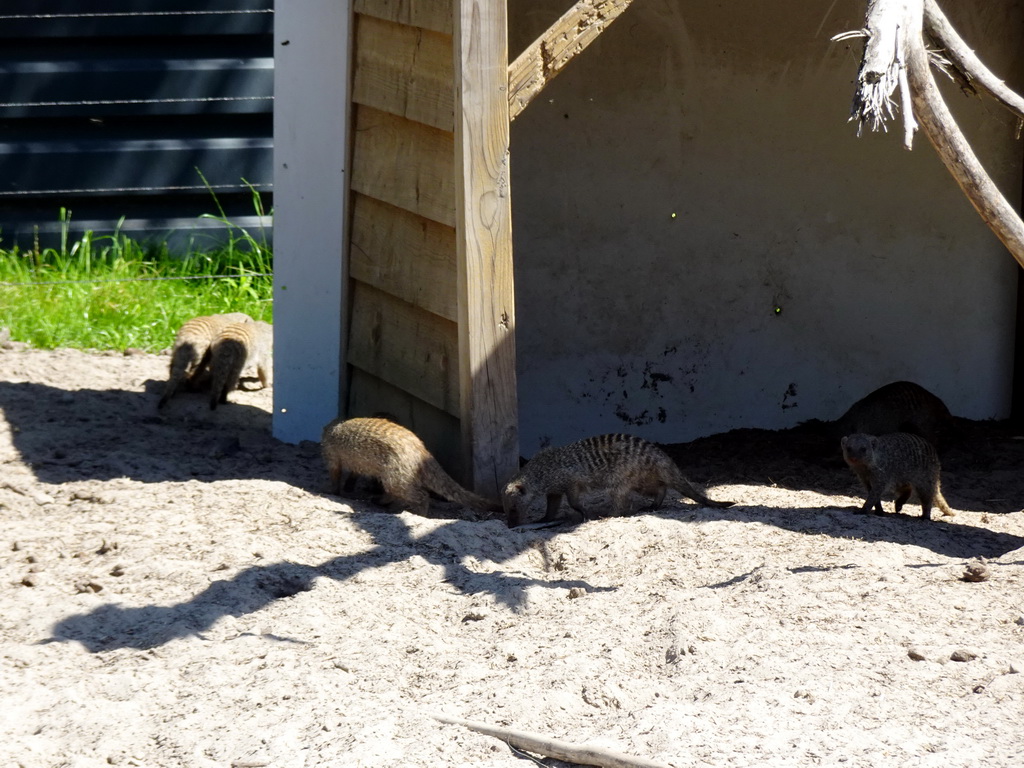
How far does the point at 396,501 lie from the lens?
4832mm

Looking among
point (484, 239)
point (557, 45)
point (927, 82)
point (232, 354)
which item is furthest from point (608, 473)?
point (232, 354)

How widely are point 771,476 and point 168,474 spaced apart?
2670mm

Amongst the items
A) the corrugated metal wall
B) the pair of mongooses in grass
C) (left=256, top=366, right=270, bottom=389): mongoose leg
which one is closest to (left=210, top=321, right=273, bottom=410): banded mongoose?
(left=256, top=366, right=270, bottom=389): mongoose leg

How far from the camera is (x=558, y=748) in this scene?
2836mm

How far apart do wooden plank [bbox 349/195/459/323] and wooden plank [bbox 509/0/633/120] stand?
616 millimetres

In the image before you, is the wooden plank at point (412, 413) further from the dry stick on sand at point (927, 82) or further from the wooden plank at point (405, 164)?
the dry stick on sand at point (927, 82)

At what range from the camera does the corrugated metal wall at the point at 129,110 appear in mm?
7480

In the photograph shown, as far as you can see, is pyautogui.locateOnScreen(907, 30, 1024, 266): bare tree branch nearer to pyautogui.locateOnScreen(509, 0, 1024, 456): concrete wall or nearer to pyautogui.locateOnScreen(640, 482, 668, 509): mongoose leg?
pyautogui.locateOnScreen(640, 482, 668, 509): mongoose leg

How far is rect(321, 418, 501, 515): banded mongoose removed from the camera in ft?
15.2

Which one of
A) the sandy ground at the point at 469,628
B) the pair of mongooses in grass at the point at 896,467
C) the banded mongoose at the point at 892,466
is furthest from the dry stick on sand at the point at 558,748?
the banded mongoose at the point at 892,466

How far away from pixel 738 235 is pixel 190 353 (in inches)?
115

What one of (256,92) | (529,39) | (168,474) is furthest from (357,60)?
(256,92)

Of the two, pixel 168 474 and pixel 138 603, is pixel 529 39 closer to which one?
pixel 168 474

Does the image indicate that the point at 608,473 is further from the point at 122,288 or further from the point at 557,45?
the point at 122,288
